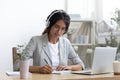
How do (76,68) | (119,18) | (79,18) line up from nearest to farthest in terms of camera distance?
(76,68), (119,18), (79,18)

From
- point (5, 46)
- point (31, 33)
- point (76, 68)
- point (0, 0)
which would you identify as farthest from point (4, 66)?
point (76, 68)

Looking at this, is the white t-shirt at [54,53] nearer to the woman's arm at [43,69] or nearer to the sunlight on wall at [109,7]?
the woman's arm at [43,69]

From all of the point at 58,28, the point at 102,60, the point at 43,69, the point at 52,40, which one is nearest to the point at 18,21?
the point at 52,40

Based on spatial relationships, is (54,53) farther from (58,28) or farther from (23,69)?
(23,69)

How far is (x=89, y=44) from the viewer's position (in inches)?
165

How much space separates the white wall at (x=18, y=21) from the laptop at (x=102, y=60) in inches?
81.4

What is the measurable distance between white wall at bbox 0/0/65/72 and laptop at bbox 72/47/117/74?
6.78ft

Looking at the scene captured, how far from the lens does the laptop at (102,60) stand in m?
2.22

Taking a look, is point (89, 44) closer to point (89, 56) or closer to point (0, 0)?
point (89, 56)

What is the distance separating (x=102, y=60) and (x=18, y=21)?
2.18 m

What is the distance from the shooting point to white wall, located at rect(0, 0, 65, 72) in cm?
405

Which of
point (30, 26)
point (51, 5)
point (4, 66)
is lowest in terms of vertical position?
point (4, 66)

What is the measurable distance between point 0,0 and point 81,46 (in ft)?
4.92

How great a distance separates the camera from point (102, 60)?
2.26 metres
